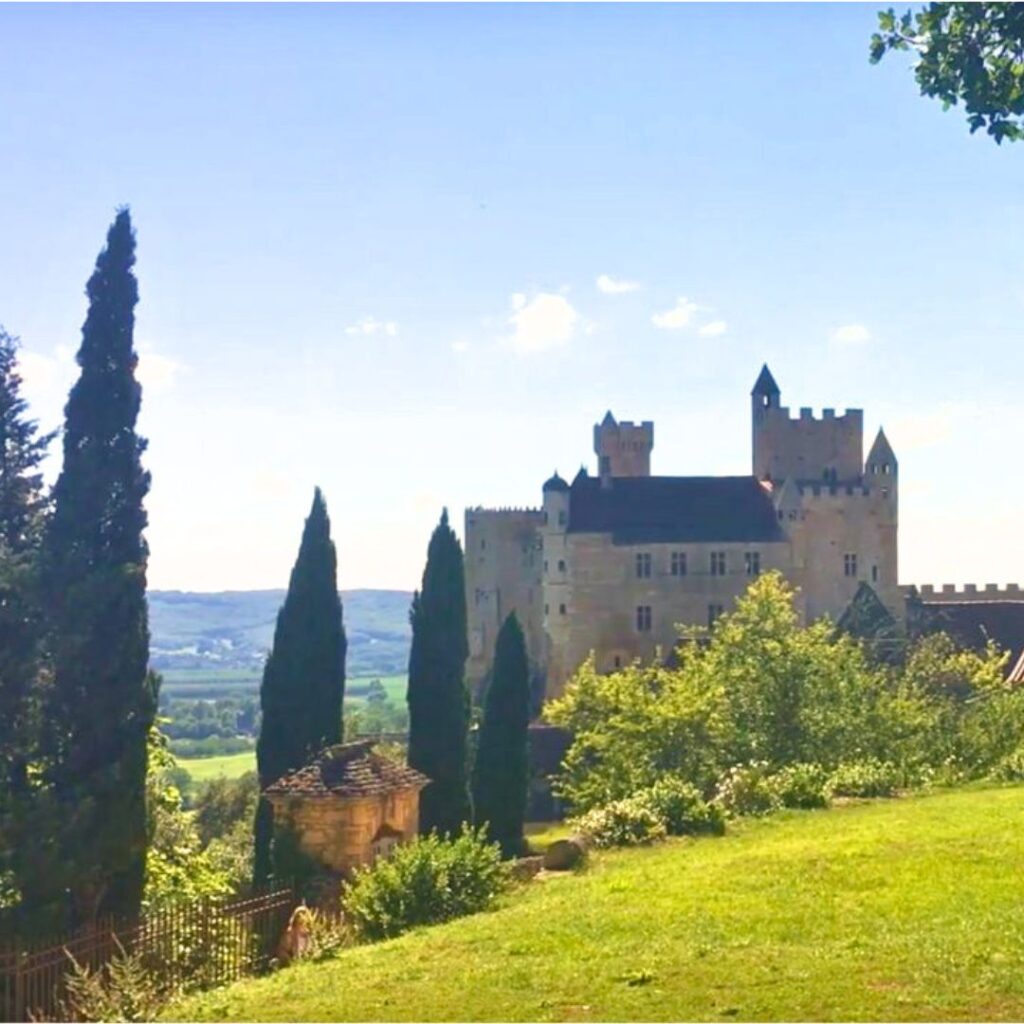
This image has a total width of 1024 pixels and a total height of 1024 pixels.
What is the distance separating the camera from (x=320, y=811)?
22688 millimetres

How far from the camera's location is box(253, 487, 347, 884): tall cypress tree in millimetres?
34125

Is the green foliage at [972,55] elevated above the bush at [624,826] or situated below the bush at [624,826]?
above

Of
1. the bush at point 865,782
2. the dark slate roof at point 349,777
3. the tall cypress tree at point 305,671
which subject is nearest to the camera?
the dark slate roof at point 349,777

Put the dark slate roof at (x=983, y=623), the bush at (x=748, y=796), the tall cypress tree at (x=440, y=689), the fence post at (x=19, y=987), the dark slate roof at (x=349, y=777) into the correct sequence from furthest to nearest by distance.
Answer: the dark slate roof at (x=983, y=623), the tall cypress tree at (x=440, y=689), the bush at (x=748, y=796), the dark slate roof at (x=349, y=777), the fence post at (x=19, y=987)

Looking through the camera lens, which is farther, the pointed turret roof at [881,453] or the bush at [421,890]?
the pointed turret roof at [881,453]

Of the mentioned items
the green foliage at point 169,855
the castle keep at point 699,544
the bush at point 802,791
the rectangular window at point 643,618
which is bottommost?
the green foliage at point 169,855

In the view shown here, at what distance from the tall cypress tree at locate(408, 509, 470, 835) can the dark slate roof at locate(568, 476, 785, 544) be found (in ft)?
108

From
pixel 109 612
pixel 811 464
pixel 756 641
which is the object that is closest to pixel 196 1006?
pixel 109 612

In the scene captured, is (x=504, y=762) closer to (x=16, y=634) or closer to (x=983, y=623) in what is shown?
(x=16, y=634)

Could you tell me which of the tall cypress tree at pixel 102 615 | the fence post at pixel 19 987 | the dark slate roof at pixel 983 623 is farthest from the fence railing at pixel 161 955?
the dark slate roof at pixel 983 623

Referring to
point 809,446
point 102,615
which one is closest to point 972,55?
point 102,615

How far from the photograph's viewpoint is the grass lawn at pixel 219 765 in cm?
12594

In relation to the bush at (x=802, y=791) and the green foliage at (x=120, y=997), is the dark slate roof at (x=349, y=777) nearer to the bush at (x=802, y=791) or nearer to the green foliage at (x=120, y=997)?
the bush at (x=802, y=791)

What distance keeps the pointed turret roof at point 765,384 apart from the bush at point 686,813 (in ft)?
194
